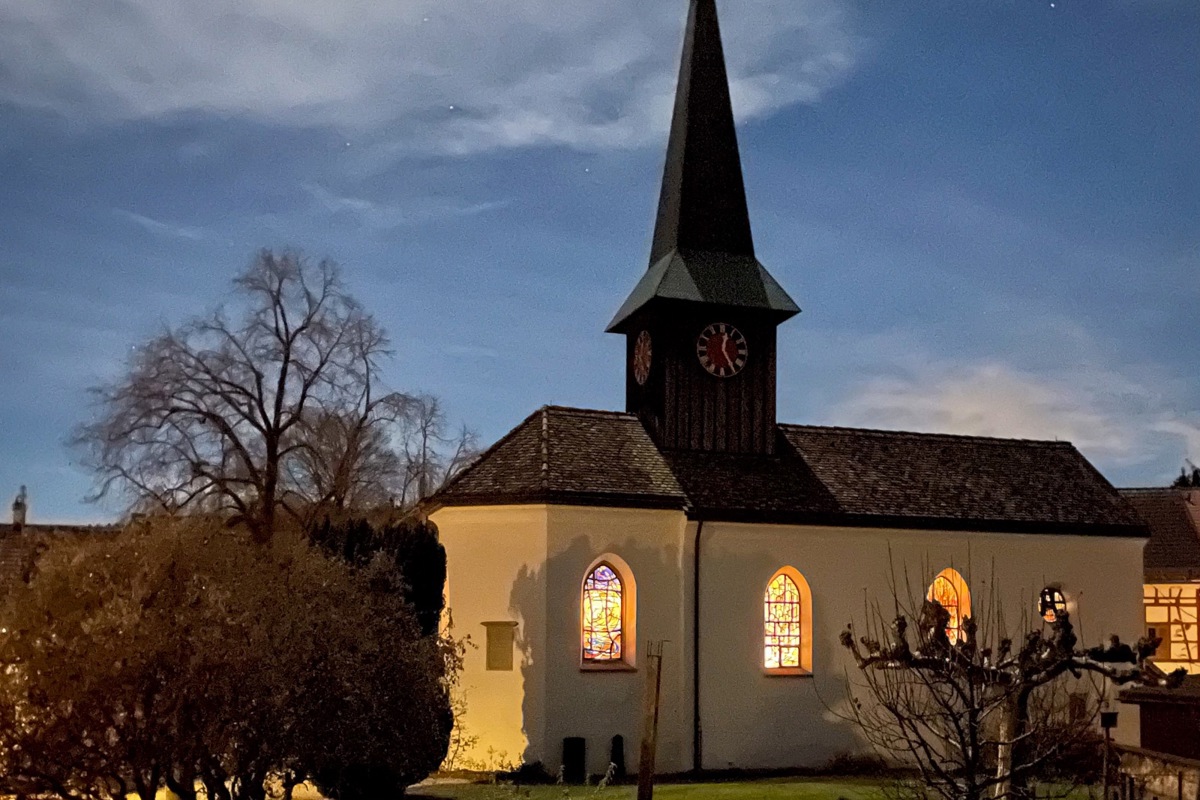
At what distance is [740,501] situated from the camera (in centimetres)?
2517

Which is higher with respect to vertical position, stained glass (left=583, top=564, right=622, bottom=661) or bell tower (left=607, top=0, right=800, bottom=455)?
bell tower (left=607, top=0, right=800, bottom=455)

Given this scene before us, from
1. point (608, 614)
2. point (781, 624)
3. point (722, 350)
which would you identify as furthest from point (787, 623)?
point (722, 350)

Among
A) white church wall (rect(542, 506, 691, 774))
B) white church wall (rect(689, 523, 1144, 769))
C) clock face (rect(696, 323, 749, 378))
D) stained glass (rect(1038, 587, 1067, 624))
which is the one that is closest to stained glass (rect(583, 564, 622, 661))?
white church wall (rect(542, 506, 691, 774))

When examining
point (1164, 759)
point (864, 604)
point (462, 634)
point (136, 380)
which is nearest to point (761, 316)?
point (864, 604)

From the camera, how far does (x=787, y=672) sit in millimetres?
25141

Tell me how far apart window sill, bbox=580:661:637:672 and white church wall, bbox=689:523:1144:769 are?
1536 mm

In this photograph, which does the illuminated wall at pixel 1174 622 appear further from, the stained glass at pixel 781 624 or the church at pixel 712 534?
the stained glass at pixel 781 624

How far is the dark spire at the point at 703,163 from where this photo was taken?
2823cm

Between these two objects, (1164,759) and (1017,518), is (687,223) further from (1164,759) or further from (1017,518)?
(1164,759)

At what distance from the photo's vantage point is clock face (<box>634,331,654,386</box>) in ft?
89.7

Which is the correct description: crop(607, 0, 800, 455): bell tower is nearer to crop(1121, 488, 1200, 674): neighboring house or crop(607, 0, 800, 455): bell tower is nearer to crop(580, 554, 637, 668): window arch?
crop(580, 554, 637, 668): window arch

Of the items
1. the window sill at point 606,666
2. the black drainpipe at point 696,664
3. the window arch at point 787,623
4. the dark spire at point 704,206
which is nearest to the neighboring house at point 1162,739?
the window arch at point 787,623

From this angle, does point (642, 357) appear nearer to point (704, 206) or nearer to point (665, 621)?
point (704, 206)

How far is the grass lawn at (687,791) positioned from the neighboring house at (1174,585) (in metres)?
17.5
